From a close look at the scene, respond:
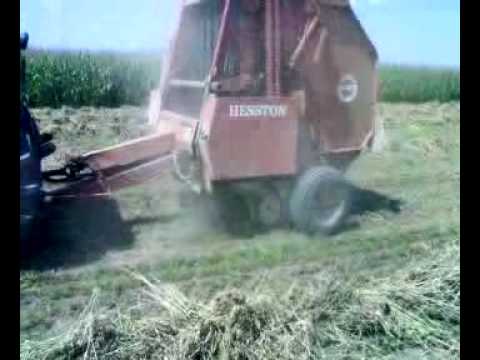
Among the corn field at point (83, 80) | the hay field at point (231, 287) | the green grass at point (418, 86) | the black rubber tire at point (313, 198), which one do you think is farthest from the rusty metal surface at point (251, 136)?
the green grass at point (418, 86)

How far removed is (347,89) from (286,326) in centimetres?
281

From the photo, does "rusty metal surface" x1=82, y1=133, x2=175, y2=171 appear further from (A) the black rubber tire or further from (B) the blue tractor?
(A) the black rubber tire

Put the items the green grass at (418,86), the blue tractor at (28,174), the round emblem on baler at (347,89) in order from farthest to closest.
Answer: the green grass at (418,86)
the round emblem on baler at (347,89)
the blue tractor at (28,174)

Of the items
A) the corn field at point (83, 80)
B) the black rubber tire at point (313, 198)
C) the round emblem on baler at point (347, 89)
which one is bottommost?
the black rubber tire at point (313, 198)

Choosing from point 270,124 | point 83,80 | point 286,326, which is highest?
point 83,80

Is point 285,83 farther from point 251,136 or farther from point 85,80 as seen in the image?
point 85,80

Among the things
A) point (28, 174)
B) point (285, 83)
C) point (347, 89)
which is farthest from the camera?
point (347, 89)

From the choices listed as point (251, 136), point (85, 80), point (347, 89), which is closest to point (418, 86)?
point (85, 80)

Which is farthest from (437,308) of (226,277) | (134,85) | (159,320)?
(134,85)

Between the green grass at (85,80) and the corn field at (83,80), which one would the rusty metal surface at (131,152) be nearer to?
the green grass at (85,80)

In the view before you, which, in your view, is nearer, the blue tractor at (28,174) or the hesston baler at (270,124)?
the blue tractor at (28,174)

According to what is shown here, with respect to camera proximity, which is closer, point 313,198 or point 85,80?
point 313,198

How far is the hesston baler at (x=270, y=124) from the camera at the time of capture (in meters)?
4.86

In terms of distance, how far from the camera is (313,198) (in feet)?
17.1
